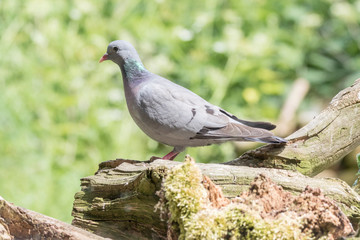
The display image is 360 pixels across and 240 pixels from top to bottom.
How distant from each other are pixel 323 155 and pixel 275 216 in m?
0.77

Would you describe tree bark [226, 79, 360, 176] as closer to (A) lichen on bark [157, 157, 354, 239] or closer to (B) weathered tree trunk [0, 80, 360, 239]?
(B) weathered tree trunk [0, 80, 360, 239]

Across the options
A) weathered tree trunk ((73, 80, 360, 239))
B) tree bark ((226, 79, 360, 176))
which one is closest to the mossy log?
weathered tree trunk ((73, 80, 360, 239))

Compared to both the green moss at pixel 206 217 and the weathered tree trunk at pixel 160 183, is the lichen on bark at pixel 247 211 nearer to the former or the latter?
the green moss at pixel 206 217

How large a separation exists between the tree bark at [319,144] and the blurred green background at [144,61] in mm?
2062

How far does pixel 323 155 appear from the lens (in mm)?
2631

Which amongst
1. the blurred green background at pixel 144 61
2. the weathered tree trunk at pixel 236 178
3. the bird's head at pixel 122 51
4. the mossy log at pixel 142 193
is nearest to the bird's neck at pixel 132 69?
the bird's head at pixel 122 51

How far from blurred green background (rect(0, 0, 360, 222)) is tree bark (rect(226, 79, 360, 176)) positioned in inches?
81.2

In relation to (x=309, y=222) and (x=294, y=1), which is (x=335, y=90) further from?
(x=309, y=222)

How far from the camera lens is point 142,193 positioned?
2193 millimetres

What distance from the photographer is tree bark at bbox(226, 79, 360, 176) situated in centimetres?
261

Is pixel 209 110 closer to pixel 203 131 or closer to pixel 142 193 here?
pixel 203 131

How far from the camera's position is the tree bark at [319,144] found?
261 centimetres

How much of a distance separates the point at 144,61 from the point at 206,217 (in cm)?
343

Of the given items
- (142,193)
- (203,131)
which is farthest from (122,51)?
(142,193)
